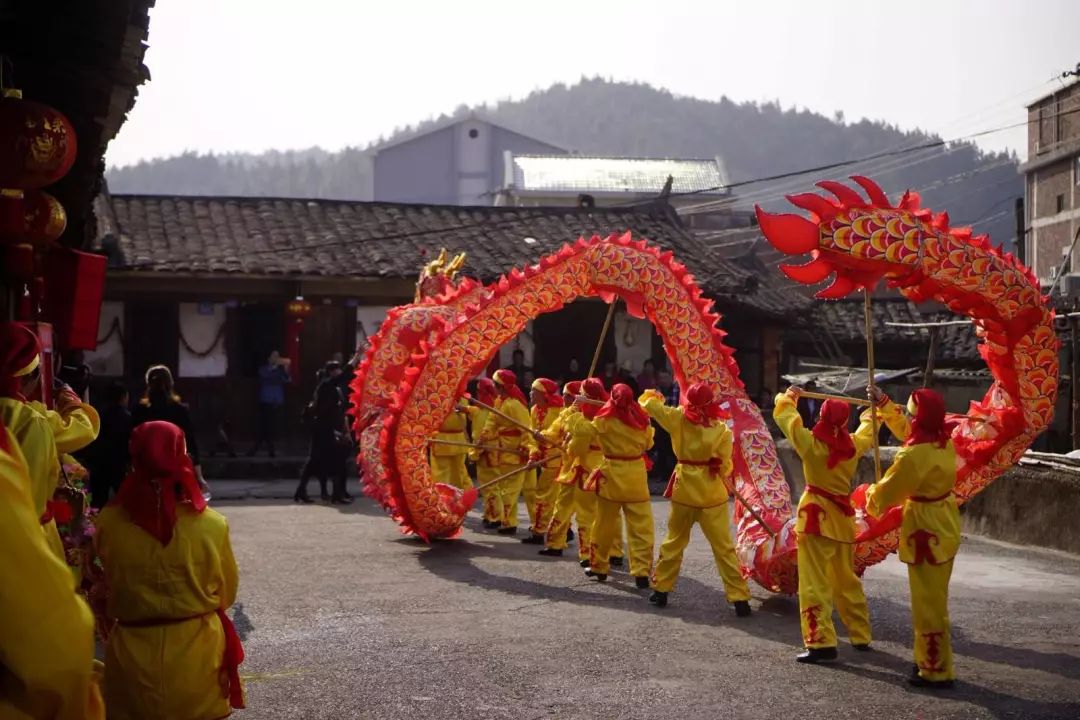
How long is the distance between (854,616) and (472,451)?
764cm

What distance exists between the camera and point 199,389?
21.4 metres

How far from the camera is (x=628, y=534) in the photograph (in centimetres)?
1088

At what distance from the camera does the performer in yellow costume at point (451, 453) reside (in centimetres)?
1455

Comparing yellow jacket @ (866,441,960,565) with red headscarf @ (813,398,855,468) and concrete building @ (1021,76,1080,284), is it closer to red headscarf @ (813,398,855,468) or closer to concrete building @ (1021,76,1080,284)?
red headscarf @ (813,398,855,468)

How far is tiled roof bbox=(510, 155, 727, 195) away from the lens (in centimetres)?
4188

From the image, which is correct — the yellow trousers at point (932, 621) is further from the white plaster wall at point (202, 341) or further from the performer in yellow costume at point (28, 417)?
the white plaster wall at point (202, 341)

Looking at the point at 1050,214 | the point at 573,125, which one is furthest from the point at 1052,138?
the point at 573,125

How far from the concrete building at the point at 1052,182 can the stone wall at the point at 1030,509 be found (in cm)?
1889

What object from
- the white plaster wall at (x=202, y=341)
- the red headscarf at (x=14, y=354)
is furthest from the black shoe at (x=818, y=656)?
the white plaster wall at (x=202, y=341)

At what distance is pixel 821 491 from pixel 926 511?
84 centimetres

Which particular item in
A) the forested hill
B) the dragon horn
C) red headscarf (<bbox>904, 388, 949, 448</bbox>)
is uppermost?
the forested hill

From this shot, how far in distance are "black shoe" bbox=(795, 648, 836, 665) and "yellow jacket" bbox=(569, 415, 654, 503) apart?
9.67ft

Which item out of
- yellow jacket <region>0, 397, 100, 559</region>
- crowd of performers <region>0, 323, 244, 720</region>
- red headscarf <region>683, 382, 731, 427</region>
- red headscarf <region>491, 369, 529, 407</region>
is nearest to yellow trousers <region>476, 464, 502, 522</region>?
red headscarf <region>491, 369, 529, 407</region>

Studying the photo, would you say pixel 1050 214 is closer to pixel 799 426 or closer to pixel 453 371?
pixel 453 371
